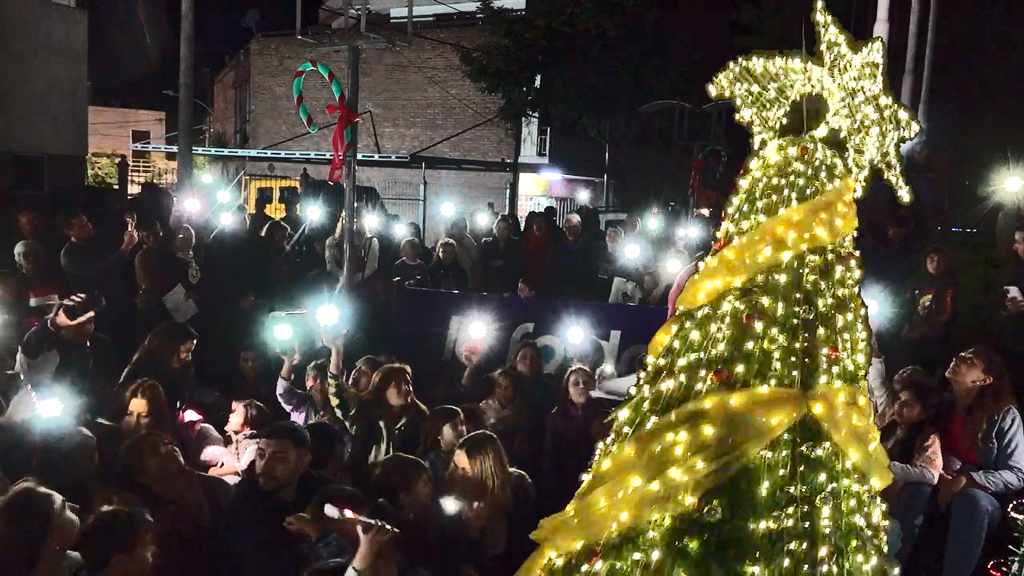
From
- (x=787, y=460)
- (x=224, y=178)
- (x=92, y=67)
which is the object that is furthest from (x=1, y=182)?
(x=224, y=178)

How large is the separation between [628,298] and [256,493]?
5.35 metres

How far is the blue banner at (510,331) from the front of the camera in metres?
7.72

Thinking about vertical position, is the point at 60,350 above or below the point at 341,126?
below

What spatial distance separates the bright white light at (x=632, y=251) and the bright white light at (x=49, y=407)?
244 inches

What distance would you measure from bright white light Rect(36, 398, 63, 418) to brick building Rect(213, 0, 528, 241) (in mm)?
18216

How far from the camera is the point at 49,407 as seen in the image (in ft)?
20.5

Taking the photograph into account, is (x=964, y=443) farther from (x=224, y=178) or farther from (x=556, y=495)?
(x=224, y=178)

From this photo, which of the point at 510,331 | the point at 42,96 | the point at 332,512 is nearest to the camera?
the point at 332,512

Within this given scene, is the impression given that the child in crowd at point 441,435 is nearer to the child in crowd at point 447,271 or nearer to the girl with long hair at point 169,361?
the girl with long hair at point 169,361

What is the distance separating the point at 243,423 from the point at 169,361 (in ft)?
2.17

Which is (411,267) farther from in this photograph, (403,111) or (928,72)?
(403,111)

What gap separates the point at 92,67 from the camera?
66.7 feet

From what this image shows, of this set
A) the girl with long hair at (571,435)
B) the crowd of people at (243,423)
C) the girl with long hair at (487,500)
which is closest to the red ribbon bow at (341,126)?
the crowd of people at (243,423)

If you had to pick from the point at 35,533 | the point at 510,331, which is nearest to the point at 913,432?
the point at 510,331
